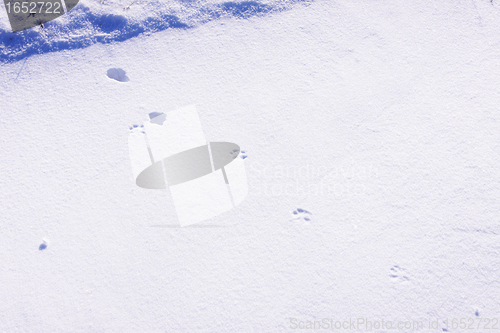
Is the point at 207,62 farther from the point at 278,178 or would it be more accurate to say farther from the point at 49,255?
the point at 49,255

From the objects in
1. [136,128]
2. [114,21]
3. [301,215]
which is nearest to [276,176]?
[301,215]

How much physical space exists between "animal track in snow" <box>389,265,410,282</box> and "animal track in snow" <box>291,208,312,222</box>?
0.49 metres

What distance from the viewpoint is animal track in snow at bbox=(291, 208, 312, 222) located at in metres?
1.68

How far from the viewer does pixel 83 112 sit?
1.99m

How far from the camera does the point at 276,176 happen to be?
178 cm

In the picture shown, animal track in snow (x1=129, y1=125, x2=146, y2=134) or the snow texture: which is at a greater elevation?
the snow texture

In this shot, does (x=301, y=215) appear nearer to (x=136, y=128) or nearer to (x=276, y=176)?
(x=276, y=176)

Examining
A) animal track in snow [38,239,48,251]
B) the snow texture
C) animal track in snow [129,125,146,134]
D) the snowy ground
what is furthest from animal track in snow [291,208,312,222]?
the snow texture

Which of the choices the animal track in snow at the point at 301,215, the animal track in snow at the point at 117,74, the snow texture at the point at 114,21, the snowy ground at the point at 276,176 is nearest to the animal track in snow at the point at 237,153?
the snowy ground at the point at 276,176

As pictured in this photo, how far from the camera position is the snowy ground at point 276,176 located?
155 cm

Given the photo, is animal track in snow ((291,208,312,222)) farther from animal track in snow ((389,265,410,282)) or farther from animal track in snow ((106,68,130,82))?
animal track in snow ((106,68,130,82))

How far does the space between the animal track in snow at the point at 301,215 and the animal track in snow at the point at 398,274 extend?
0.49 metres

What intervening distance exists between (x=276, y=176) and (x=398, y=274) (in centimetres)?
81

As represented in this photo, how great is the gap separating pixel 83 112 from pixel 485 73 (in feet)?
8.74
